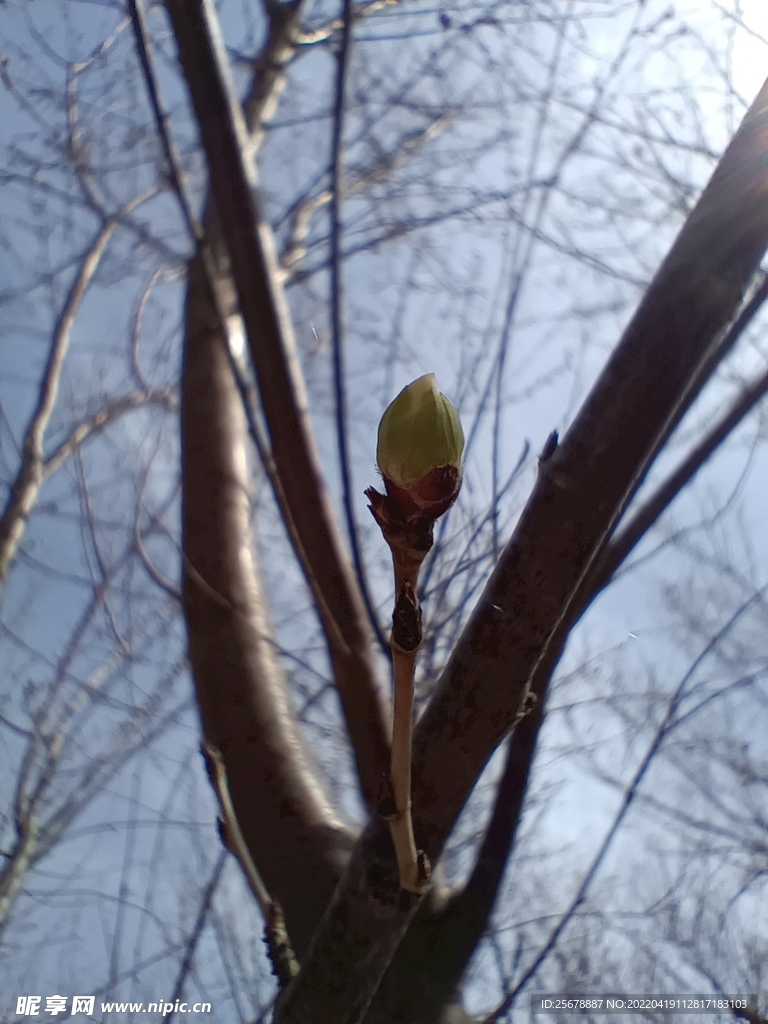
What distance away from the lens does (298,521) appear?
1.12m

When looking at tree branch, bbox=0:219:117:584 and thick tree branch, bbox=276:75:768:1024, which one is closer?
thick tree branch, bbox=276:75:768:1024

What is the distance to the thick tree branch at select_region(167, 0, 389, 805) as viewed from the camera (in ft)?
3.42

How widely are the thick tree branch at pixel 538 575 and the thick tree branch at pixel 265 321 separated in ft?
0.83

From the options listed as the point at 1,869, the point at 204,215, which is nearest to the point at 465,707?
the point at 204,215

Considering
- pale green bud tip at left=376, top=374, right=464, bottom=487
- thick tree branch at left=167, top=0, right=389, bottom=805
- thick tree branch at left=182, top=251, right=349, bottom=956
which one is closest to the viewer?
pale green bud tip at left=376, top=374, right=464, bottom=487

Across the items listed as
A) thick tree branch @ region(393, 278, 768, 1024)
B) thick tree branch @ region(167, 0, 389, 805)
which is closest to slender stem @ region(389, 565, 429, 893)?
thick tree branch @ region(167, 0, 389, 805)

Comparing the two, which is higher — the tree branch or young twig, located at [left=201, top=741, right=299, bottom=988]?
the tree branch

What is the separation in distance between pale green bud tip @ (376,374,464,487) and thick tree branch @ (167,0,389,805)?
30.6 inches

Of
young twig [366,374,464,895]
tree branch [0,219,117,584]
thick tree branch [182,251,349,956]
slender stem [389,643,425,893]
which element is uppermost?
tree branch [0,219,117,584]

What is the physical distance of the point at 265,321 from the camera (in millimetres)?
1078

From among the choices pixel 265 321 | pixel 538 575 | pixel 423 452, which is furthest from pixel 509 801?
pixel 423 452

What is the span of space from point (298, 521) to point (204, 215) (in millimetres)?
1271

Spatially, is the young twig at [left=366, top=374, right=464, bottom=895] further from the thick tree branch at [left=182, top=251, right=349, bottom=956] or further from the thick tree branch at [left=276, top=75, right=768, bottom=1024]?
the thick tree branch at [left=182, top=251, right=349, bottom=956]

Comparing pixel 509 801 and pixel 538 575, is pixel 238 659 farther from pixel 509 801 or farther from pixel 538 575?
pixel 538 575
